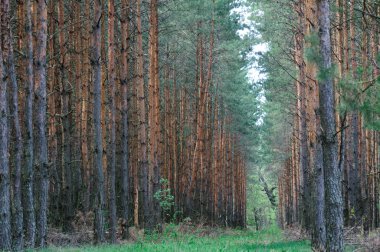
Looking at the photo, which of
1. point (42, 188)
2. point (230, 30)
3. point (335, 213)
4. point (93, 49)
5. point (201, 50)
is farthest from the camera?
point (230, 30)

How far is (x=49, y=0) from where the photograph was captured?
52.7 ft

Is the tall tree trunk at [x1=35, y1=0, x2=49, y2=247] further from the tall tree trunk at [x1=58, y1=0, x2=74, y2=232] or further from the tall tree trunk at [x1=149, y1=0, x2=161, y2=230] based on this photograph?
the tall tree trunk at [x1=149, y1=0, x2=161, y2=230]

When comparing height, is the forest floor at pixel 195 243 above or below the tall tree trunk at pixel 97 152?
below

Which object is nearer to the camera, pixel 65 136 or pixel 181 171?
pixel 65 136

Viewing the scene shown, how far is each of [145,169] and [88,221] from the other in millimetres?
2499

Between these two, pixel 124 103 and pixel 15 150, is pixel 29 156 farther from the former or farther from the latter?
pixel 124 103

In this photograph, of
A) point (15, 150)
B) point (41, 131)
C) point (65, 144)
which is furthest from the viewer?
point (65, 144)

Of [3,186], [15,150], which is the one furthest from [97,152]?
[3,186]

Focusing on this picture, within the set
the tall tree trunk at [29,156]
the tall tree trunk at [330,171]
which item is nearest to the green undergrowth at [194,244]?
the tall tree trunk at [29,156]

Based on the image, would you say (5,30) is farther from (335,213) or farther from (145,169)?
(145,169)

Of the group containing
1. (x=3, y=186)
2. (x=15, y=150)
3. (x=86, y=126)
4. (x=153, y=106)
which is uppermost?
(x=153, y=106)

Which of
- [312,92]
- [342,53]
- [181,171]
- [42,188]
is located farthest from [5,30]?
[181,171]

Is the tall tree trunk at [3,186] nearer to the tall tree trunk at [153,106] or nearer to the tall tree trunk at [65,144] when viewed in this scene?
the tall tree trunk at [65,144]

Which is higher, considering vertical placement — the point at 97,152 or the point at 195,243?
the point at 97,152
